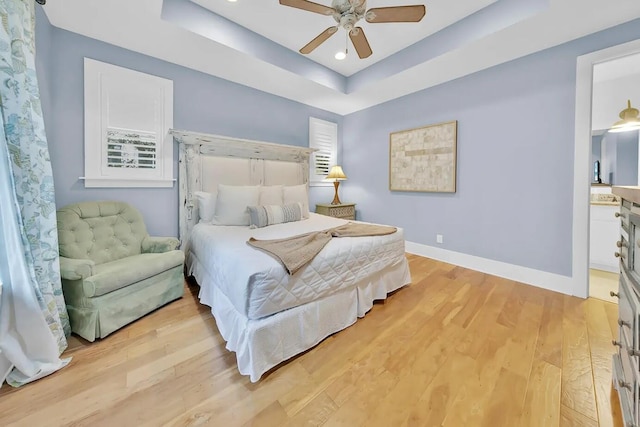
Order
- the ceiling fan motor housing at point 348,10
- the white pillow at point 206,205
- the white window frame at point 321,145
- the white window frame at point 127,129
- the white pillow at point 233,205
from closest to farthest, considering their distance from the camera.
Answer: the ceiling fan motor housing at point 348,10 → the white window frame at point 127,129 → the white pillow at point 233,205 → the white pillow at point 206,205 → the white window frame at point 321,145

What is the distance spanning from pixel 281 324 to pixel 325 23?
2.92 metres

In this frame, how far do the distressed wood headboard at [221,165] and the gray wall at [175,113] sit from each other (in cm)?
13

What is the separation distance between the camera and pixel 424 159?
11.7 ft

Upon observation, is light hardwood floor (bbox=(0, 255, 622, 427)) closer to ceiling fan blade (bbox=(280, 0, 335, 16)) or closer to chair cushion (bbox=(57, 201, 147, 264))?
chair cushion (bbox=(57, 201, 147, 264))

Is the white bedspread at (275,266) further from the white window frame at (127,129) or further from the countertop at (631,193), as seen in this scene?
the countertop at (631,193)

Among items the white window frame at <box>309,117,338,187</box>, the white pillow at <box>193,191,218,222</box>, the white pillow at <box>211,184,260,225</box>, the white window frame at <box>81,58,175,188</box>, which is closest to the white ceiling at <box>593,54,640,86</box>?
the white window frame at <box>309,117,338,187</box>

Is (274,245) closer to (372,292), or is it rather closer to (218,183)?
(372,292)

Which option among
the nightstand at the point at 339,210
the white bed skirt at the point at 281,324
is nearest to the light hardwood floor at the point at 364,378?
the white bed skirt at the point at 281,324

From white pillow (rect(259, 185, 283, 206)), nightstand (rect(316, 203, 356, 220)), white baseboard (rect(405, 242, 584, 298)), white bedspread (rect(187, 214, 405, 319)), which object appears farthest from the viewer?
nightstand (rect(316, 203, 356, 220))

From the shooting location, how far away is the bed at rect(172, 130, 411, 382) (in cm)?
141

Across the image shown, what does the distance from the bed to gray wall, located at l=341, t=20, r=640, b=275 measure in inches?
53.1

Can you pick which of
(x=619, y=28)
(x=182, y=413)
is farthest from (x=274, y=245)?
(x=619, y=28)

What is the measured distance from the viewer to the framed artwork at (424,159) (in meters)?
3.30

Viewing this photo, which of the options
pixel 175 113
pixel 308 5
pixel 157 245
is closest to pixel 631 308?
pixel 308 5
